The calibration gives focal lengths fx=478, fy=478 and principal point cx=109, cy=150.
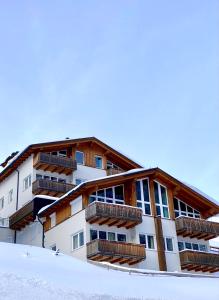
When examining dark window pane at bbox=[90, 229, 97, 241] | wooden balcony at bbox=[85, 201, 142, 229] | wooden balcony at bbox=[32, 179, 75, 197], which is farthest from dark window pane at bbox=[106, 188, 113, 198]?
wooden balcony at bbox=[32, 179, 75, 197]

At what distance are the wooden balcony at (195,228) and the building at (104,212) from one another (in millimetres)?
72

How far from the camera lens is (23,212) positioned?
37.5 meters

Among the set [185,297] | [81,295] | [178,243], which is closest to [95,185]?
[178,243]

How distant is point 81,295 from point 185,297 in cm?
496

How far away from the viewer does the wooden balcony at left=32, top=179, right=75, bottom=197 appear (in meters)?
38.1

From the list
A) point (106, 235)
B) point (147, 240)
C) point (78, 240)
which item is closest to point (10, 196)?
point (78, 240)

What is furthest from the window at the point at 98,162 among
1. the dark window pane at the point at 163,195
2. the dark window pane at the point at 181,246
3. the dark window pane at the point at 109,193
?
the dark window pane at the point at 181,246

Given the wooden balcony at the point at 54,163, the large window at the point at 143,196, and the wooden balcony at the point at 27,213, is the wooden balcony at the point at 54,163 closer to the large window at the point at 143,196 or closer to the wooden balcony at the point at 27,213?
the wooden balcony at the point at 27,213

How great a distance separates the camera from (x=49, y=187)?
38.3m

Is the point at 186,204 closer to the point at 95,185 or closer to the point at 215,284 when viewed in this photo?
the point at 95,185

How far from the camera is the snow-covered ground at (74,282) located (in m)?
15.7

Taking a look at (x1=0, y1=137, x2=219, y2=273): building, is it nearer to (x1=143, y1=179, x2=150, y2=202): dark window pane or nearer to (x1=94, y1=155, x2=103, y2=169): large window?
(x1=143, y1=179, x2=150, y2=202): dark window pane

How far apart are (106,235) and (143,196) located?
4.80 m

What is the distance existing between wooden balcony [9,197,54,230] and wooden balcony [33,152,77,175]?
11.9 feet
